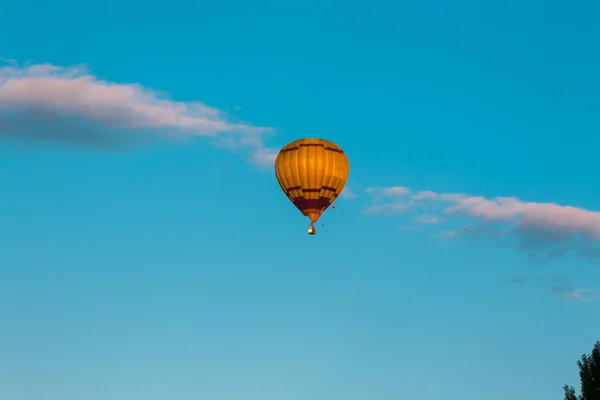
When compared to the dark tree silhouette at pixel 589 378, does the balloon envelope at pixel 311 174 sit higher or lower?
higher

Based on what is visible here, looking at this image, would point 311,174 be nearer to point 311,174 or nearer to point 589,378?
point 311,174

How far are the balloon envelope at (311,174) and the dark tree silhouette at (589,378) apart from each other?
28.4 m

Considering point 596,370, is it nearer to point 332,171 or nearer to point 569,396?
point 569,396

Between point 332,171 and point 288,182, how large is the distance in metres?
4.20

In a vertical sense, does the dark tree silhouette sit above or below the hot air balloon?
below

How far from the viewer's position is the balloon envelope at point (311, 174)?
122000 mm

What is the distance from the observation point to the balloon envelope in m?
122

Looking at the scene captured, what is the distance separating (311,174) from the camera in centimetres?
12206

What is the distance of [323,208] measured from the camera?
123 meters

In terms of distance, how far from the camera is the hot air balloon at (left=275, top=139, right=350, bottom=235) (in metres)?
122

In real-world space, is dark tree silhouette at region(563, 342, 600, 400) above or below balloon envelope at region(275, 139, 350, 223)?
below

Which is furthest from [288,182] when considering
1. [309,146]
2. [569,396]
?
[569,396]

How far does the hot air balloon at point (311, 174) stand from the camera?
122 meters

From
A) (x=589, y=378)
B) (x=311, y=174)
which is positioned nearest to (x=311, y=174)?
(x=311, y=174)
